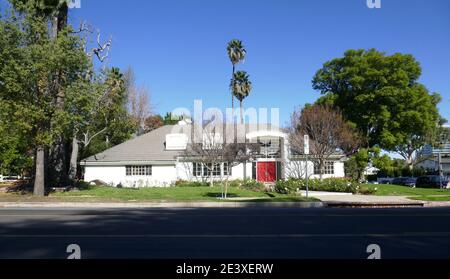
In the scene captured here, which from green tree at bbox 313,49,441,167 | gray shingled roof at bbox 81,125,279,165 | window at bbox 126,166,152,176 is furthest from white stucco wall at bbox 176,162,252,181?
green tree at bbox 313,49,441,167

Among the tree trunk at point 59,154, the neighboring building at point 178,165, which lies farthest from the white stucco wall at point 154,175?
the tree trunk at point 59,154

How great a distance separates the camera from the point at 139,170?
129ft

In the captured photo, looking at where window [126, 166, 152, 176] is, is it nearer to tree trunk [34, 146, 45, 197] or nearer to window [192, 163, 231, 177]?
window [192, 163, 231, 177]

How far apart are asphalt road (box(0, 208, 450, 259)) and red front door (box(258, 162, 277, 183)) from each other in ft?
82.8

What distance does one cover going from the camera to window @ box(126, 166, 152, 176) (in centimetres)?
3928

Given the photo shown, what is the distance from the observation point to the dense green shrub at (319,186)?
2806cm

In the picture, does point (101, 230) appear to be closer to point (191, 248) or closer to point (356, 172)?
point (191, 248)

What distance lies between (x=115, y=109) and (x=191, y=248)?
28062 millimetres

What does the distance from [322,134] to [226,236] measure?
99.1ft

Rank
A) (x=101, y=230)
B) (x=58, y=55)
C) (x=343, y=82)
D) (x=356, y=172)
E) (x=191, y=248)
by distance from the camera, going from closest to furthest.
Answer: (x=191, y=248) < (x=101, y=230) < (x=58, y=55) < (x=356, y=172) < (x=343, y=82)

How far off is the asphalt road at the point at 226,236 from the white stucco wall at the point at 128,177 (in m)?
23.9

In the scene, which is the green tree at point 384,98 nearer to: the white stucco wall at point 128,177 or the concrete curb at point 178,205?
the white stucco wall at point 128,177
